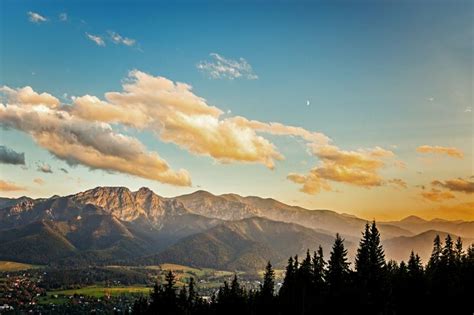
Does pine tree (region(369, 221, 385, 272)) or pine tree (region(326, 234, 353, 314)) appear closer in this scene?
pine tree (region(369, 221, 385, 272))

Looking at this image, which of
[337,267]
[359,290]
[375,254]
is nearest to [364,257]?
[375,254]

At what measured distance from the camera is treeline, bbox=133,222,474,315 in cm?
5691

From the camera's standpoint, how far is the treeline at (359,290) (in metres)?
56.9

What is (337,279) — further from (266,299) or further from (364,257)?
(266,299)

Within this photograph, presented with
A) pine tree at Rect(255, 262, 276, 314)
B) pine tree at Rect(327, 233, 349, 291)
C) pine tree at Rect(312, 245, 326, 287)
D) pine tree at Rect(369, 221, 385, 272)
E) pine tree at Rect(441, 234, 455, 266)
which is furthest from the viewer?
pine tree at Rect(255, 262, 276, 314)

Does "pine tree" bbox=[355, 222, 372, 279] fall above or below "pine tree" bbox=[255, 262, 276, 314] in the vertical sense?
above

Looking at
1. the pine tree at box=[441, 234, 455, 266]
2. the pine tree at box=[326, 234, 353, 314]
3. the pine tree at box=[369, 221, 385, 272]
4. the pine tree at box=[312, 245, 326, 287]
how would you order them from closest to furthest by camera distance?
the pine tree at box=[369, 221, 385, 272], the pine tree at box=[326, 234, 353, 314], the pine tree at box=[312, 245, 326, 287], the pine tree at box=[441, 234, 455, 266]

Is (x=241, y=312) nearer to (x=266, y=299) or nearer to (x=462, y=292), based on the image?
(x=266, y=299)

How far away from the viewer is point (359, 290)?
5731cm

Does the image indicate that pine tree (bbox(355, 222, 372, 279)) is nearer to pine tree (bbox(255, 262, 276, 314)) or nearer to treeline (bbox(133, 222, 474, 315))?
treeline (bbox(133, 222, 474, 315))

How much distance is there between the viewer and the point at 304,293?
75688mm

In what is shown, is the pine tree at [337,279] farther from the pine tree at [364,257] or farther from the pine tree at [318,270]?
the pine tree at [318,270]

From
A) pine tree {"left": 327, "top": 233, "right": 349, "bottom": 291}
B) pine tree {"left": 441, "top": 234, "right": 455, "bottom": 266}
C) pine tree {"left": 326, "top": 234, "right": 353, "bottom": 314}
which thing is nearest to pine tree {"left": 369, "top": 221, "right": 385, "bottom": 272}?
pine tree {"left": 326, "top": 234, "right": 353, "bottom": 314}

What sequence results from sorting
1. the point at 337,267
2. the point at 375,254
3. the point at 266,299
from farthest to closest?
1. the point at 266,299
2. the point at 337,267
3. the point at 375,254
